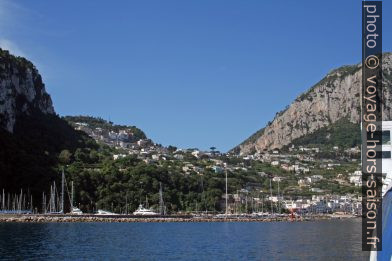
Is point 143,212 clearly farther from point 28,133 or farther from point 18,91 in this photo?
point 18,91

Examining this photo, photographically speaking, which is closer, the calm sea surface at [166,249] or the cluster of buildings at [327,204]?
the calm sea surface at [166,249]

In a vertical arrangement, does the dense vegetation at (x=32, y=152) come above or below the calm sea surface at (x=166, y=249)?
above

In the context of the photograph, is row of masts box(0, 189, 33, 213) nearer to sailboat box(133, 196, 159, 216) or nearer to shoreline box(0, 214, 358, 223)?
shoreline box(0, 214, 358, 223)

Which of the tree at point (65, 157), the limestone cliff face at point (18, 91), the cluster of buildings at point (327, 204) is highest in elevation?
the limestone cliff face at point (18, 91)

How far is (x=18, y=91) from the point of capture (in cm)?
12362

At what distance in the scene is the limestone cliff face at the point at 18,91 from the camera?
111050 mm

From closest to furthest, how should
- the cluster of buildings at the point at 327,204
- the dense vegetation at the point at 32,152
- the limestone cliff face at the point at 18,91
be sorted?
the dense vegetation at the point at 32,152 < the limestone cliff face at the point at 18,91 < the cluster of buildings at the point at 327,204

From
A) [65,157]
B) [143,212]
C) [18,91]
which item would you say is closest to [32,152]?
[65,157]

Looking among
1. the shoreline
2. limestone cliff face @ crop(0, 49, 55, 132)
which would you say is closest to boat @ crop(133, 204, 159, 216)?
the shoreline

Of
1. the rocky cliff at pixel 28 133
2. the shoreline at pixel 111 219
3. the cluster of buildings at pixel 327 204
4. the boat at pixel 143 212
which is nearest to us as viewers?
the shoreline at pixel 111 219

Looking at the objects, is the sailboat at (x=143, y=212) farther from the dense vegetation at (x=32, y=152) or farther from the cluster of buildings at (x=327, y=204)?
the cluster of buildings at (x=327, y=204)

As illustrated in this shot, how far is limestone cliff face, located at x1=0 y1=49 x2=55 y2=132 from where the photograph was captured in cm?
11105

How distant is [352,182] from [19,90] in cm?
9903

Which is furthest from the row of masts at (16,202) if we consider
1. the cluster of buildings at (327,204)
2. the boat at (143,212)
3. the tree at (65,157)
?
the cluster of buildings at (327,204)
